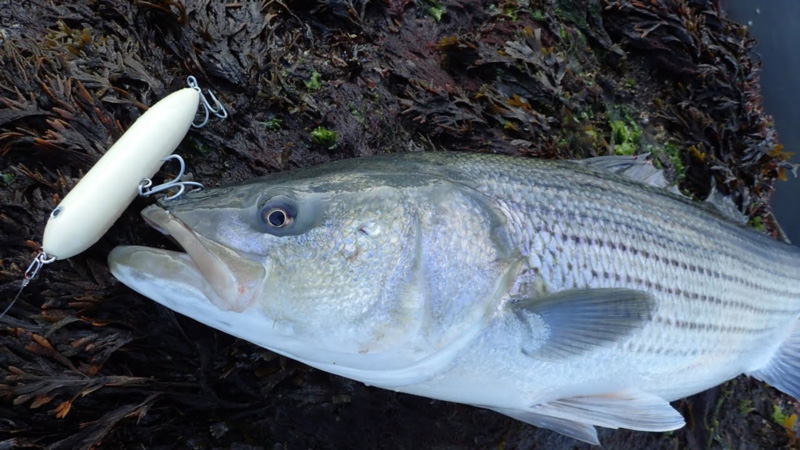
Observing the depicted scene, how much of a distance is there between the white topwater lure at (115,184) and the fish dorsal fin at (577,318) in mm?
1251

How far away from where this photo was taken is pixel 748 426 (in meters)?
3.40

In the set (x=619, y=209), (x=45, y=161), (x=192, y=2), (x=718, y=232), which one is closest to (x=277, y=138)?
(x=192, y=2)

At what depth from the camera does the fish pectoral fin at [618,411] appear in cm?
204

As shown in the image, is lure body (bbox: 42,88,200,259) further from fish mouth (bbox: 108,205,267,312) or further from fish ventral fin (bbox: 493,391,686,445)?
fish ventral fin (bbox: 493,391,686,445)

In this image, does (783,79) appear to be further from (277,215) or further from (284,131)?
(277,215)

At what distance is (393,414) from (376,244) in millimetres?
1025

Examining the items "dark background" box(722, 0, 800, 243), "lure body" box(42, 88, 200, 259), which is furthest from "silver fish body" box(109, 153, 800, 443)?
"dark background" box(722, 0, 800, 243)

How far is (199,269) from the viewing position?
1.55 metres

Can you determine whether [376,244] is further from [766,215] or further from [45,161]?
[766,215]

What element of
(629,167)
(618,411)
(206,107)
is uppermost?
(629,167)

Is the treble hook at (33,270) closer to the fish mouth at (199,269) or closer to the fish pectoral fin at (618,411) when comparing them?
the fish mouth at (199,269)

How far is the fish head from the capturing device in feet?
5.15

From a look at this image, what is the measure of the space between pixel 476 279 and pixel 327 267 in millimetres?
493

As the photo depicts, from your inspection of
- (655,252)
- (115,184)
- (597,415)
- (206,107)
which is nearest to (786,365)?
(655,252)
